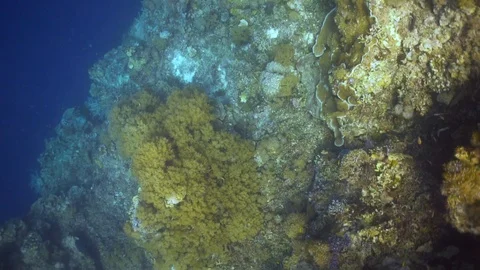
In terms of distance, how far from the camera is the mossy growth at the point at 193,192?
7688 mm

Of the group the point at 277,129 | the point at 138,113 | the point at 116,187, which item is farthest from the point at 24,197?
the point at 277,129

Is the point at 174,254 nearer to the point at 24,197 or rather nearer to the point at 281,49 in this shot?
the point at 281,49

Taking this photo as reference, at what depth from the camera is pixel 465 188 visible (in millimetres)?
3830

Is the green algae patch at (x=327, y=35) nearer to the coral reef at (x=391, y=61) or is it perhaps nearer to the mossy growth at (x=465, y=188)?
the coral reef at (x=391, y=61)

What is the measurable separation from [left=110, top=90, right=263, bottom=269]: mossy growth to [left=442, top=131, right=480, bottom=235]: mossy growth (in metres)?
4.53

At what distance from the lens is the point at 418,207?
4750mm

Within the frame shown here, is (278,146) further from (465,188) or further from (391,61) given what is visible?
(465,188)

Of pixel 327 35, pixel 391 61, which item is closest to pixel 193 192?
pixel 327 35

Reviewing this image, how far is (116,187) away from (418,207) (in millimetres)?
10635

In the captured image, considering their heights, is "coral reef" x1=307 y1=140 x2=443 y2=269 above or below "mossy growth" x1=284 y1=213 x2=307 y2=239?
below

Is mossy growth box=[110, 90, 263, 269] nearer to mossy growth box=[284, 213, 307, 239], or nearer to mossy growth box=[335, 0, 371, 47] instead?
mossy growth box=[284, 213, 307, 239]

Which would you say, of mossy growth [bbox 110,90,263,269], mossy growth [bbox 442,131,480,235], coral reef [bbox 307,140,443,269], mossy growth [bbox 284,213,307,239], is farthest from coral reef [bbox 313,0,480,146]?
mossy growth [bbox 110,90,263,269]

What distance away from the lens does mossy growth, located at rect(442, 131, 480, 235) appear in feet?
12.3

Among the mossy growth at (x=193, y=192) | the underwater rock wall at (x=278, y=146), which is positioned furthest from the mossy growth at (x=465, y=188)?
the mossy growth at (x=193, y=192)
